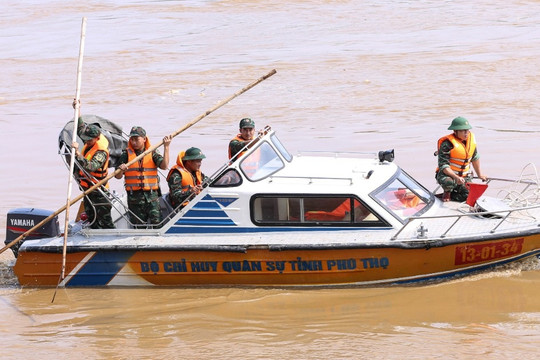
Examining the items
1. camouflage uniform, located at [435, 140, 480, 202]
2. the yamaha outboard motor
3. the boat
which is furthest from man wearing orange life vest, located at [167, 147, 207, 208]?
camouflage uniform, located at [435, 140, 480, 202]

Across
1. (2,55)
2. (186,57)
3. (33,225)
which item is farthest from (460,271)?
(2,55)

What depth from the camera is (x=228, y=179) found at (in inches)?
406

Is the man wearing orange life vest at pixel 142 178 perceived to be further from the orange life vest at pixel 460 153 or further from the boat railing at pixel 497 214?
the orange life vest at pixel 460 153

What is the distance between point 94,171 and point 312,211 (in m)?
2.50

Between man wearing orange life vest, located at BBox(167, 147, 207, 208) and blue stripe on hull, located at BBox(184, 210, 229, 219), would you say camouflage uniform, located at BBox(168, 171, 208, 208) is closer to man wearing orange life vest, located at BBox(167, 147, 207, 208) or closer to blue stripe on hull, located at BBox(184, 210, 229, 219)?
man wearing orange life vest, located at BBox(167, 147, 207, 208)

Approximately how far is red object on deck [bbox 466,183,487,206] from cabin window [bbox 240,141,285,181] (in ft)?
7.05

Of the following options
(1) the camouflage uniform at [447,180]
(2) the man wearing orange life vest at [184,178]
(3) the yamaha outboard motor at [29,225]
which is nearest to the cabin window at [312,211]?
(2) the man wearing orange life vest at [184,178]

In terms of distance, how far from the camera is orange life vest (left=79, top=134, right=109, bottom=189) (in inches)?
419

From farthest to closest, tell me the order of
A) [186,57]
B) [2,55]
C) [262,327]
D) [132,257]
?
[2,55] → [186,57] → [132,257] → [262,327]

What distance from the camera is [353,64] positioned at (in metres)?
24.1

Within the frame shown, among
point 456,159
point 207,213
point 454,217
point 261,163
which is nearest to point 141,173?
point 207,213

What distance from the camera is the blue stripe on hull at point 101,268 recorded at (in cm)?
1044

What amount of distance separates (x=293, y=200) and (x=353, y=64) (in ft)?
47.4

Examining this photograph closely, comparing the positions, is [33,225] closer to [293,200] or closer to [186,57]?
[293,200]
